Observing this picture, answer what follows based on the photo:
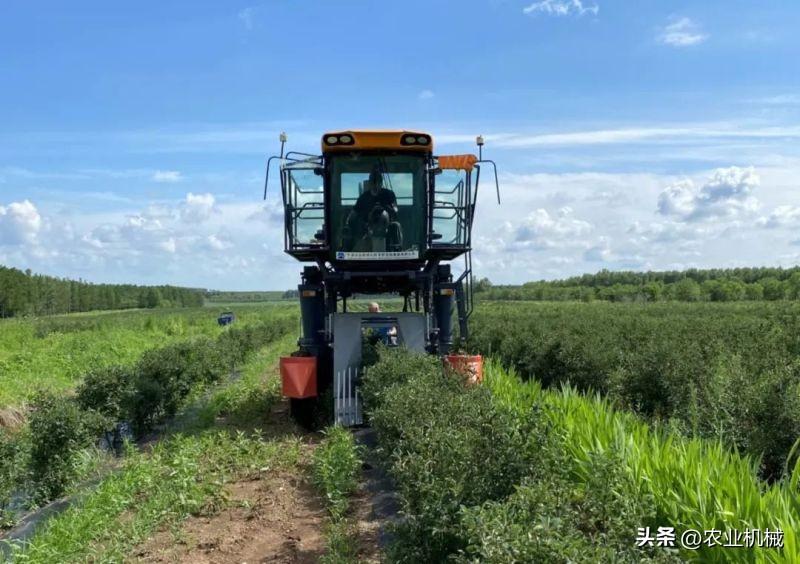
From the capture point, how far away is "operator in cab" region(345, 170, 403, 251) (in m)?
9.19

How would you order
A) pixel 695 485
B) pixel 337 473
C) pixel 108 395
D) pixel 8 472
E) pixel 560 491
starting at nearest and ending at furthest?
pixel 560 491, pixel 695 485, pixel 337 473, pixel 8 472, pixel 108 395

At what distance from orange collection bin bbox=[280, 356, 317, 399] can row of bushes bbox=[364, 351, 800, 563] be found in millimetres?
3884

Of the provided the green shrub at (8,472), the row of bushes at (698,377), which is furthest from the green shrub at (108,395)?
the row of bushes at (698,377)

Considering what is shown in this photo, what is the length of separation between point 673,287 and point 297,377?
49110 mm

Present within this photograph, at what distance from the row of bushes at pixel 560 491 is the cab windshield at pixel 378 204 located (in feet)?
13.5

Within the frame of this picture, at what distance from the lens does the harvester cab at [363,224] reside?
9.01 metres

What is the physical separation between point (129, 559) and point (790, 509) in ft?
14.3

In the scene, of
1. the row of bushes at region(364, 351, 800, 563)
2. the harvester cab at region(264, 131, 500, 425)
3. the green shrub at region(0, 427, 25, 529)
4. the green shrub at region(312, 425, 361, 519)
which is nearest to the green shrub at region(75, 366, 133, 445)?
the green shrub at region(0, 427, 25, 529)

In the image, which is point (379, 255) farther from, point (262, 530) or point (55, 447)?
point (55, 447)

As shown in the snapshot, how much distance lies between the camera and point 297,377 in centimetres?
911

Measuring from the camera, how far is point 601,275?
3152 inches

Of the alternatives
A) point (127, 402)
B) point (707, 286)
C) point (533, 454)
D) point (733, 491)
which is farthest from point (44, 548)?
point (707, 286)

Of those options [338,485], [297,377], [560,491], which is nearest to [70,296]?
[297,377]

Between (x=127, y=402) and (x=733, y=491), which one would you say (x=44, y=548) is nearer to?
(x=733, y=491)
